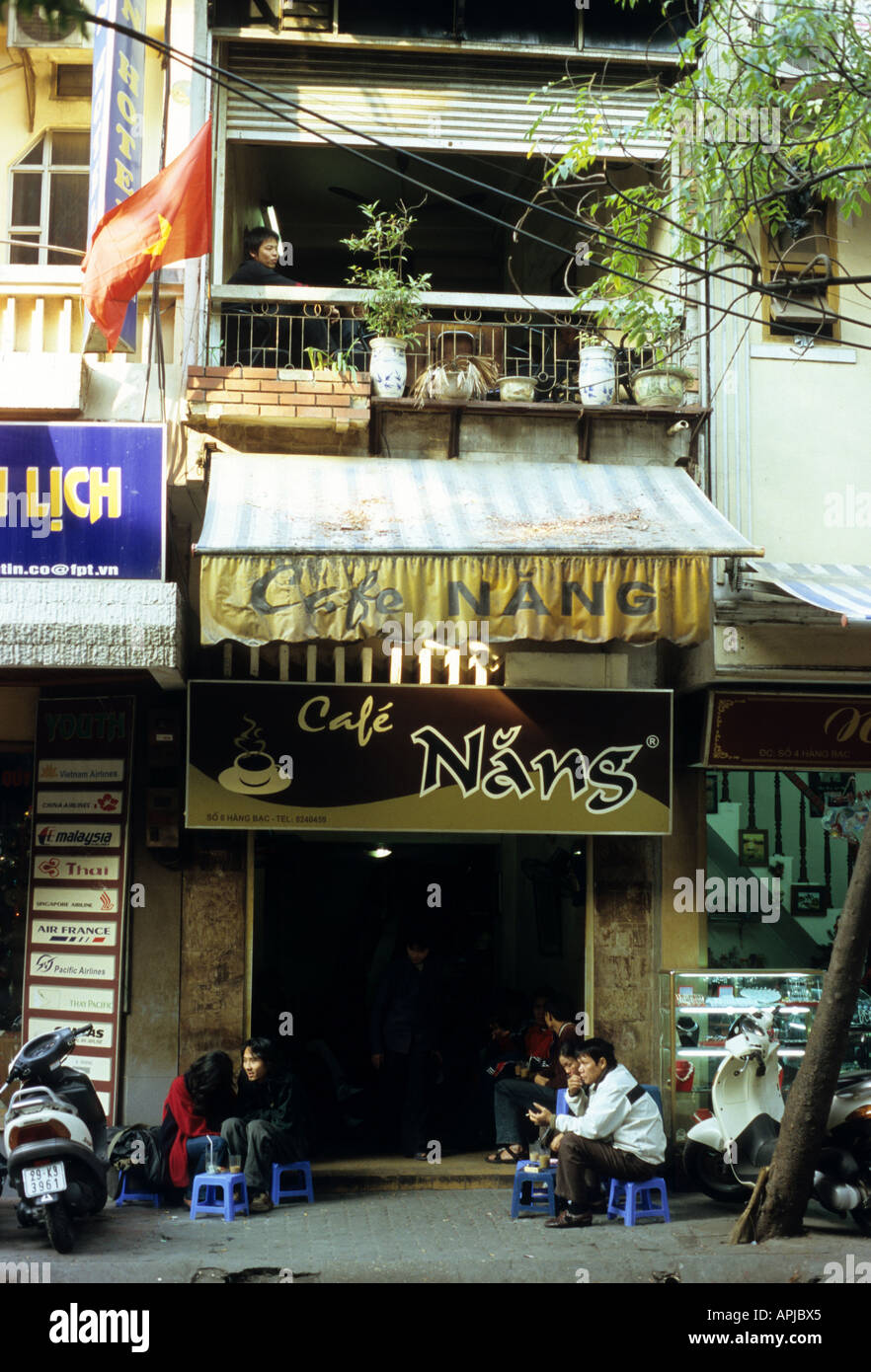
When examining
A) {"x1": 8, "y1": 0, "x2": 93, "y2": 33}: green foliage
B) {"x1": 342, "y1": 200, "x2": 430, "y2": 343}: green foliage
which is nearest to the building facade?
{"x1": 342, "y1": 200, "x2": 430, "y2": 343}: green foliage

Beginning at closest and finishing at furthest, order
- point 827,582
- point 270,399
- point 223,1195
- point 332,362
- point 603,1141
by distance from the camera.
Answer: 1. point 603,1141
2. point 223,1195
3. point 270,399
4. point 827,582
5. point 332,362

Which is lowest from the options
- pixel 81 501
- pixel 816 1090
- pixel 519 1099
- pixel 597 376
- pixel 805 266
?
pixel 519 1099

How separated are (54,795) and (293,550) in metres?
3.23

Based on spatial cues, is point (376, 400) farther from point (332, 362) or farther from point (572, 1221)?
point (572, 1221)

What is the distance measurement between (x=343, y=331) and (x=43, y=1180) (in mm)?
6521

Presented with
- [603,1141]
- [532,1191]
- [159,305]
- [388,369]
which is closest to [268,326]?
[159,305]

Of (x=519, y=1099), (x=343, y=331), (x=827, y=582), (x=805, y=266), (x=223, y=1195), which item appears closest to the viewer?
(x=223, y=1195)

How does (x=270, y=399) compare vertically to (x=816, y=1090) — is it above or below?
above

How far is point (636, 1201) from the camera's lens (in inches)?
325

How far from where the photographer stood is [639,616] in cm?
844

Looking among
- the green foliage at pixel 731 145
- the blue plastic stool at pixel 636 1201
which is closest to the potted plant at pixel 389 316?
the green foliage at pixel 731 145
